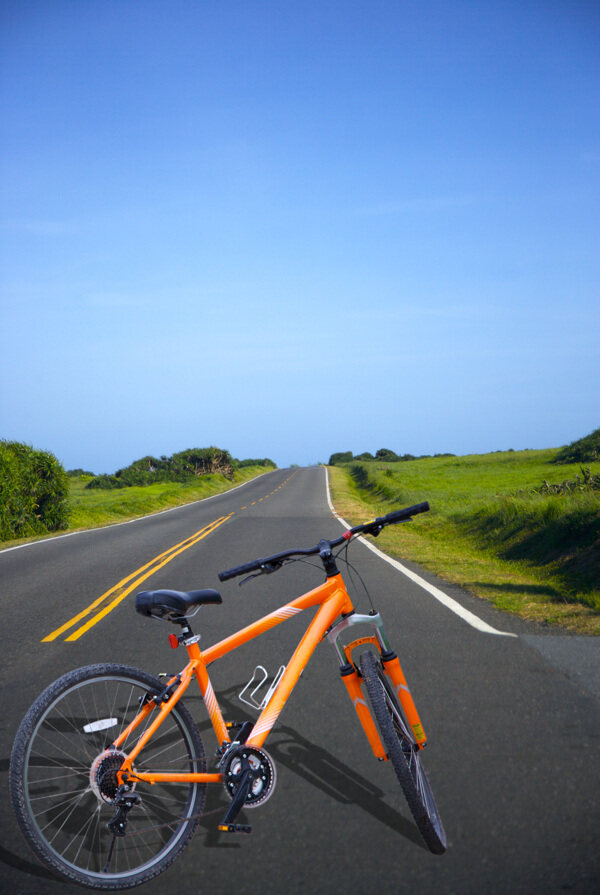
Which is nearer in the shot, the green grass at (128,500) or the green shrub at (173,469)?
the green grass at (128,500)

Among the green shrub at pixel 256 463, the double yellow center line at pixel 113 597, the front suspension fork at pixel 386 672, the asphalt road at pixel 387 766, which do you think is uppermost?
the green shrub at pixel 256 463

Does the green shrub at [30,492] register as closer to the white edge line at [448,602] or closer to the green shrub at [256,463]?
the white edge line at [448,602]

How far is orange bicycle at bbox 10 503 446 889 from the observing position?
295 cm

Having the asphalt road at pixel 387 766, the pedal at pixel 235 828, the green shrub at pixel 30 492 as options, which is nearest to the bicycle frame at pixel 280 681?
the pedal at pixel 235 828

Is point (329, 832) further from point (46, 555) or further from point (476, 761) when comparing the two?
point (46, 555)

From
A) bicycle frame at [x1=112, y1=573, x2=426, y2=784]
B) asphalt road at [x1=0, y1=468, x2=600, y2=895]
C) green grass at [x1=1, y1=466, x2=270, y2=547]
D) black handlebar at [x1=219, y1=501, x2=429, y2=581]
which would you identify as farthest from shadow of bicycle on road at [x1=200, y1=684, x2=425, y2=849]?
→ green grass at [x1=1, y1=466, x2=270, y2=547]

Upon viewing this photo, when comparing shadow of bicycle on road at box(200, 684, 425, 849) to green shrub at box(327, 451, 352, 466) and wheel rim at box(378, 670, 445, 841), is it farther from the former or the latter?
green shrub at box(327, 451, 352, 466)

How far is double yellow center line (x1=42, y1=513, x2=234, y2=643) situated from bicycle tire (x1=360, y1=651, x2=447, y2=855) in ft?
16.4

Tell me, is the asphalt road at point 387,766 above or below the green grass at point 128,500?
below

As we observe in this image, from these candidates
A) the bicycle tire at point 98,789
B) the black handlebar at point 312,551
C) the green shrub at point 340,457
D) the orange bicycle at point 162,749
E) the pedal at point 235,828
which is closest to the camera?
the bicycle tire at point 98,789

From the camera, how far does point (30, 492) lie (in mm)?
22078

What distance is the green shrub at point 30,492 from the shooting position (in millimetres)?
20469

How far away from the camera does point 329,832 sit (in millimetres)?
3354

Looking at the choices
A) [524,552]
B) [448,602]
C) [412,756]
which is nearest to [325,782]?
[412,756]
